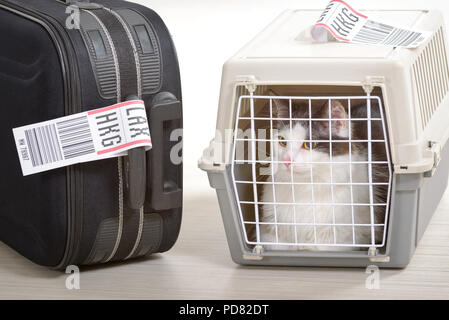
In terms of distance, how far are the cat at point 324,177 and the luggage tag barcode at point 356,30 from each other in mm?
143

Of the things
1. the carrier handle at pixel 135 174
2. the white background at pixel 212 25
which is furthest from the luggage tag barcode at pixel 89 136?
the white background at pixel 212 25

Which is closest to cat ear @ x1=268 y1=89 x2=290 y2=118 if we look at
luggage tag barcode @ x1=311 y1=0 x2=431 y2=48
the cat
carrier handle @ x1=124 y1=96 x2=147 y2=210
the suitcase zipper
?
the cat

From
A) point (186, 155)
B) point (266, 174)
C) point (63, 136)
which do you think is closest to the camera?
point (63, 136)

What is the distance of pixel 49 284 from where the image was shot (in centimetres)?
178

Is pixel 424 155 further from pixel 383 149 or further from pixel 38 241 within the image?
pixel 38 241

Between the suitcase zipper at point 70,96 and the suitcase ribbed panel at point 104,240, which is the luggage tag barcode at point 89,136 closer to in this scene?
the suitcase zipper at point 70,96

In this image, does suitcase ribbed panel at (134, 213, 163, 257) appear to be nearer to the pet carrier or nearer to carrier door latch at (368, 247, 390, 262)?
the pet carrier

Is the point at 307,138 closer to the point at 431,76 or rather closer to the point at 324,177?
the point at 324,177

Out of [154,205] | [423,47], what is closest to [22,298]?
[154,205]

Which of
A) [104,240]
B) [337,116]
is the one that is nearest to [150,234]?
[104,240]

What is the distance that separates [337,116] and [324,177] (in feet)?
0.39

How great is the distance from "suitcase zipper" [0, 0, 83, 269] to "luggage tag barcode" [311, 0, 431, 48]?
0.51m

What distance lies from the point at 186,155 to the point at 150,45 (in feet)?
3.09

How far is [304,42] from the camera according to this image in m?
1.90
